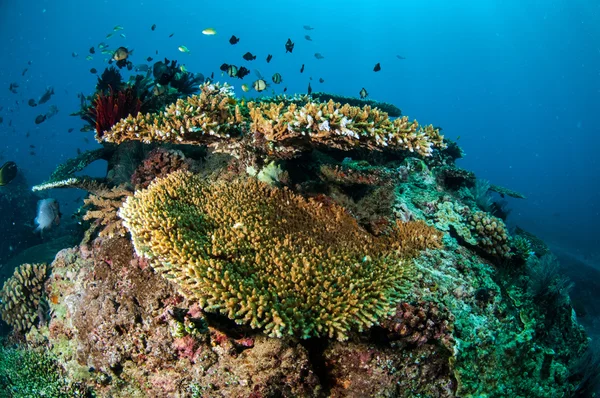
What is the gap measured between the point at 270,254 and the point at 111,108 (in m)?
4.74

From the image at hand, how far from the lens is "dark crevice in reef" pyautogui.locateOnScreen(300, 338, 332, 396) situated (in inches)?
123

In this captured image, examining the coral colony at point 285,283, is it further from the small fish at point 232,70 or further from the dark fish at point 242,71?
the small fish at point 232,70

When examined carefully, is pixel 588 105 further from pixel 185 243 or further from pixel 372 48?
pixel 185 243

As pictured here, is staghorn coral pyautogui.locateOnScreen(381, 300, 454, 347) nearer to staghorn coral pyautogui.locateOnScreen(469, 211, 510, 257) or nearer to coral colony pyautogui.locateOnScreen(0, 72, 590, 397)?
coral colony pyautogui.locateOnScreen(0, 72, 590, 397)

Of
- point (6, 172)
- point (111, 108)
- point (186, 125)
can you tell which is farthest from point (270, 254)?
point (6, 172)

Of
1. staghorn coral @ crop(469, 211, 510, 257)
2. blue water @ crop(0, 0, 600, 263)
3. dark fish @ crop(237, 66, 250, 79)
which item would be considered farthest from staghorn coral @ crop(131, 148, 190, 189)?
blue water @ crop(0, 0, 600, 263)

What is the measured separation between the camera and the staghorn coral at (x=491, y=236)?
4.57 metres

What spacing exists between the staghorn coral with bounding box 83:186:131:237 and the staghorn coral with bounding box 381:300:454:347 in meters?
3.94

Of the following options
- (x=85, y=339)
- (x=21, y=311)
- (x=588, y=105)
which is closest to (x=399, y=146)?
(x=85, y=339)

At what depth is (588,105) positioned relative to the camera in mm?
150375

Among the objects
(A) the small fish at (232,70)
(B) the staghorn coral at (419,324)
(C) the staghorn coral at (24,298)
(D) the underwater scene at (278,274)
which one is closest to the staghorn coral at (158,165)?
(D) the underwater scene at (278,274)

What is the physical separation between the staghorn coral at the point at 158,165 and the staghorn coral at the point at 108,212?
347 mm

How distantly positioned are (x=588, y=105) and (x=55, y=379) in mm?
208653

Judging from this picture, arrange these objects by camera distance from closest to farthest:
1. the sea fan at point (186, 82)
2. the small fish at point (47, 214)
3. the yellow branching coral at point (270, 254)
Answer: the yellow branching coral at point (270, 254) → the small fish at point (47, 214) → the sea fan at point (186, 82)
